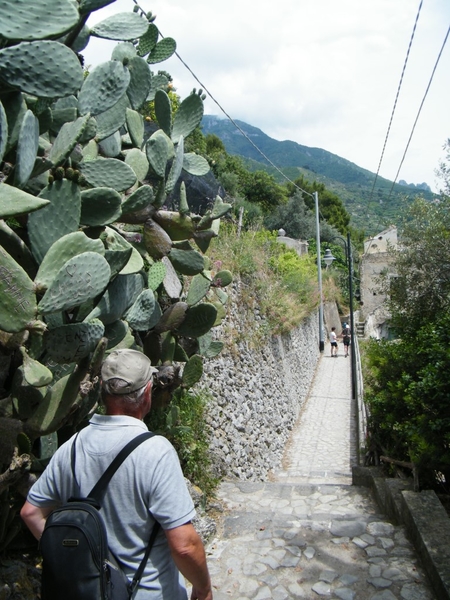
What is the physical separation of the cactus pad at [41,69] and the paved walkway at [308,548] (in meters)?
3.05

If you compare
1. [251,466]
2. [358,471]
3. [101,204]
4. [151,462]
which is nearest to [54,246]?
[101,204]

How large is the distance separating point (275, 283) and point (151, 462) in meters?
9.38

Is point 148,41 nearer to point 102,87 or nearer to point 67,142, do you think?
point 102,87

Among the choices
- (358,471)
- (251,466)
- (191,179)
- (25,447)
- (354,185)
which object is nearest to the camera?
(25,447)

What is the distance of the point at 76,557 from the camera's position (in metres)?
1.56

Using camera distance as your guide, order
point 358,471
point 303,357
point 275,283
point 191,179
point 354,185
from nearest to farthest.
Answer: point 358,471 → point 275,283 → point 303,357 → point 191,179 → point 354,185

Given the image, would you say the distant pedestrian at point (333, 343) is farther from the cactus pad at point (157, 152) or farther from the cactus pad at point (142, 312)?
the cactus pad at point (142, 312)

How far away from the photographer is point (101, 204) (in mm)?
3184

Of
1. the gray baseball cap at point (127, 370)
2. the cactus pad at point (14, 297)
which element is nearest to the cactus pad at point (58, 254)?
the cactus pad at point (14, 297)

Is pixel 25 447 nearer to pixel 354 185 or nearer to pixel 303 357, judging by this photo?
pixel 303 357

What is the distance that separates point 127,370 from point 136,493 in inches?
15.6

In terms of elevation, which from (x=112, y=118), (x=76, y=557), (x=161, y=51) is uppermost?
(x=161, y=51)

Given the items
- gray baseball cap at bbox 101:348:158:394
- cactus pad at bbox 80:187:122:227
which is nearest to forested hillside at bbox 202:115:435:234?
cactus pad at bbox 80:187:122:227

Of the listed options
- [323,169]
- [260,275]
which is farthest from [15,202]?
[323,169]
